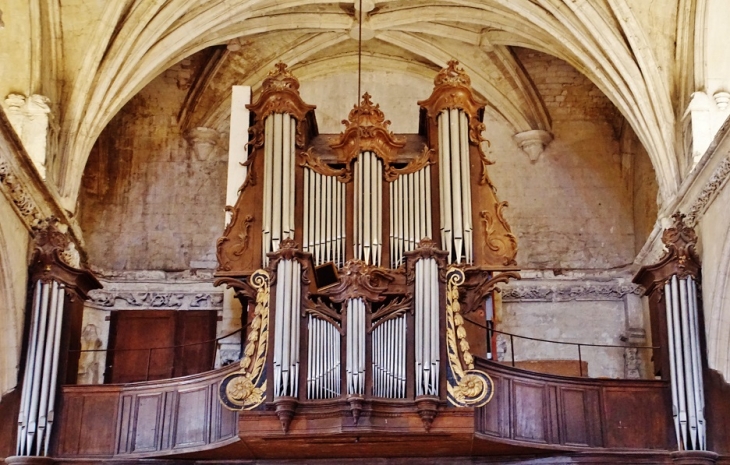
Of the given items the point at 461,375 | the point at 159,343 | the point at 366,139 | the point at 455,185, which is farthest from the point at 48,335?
the point at 455,185

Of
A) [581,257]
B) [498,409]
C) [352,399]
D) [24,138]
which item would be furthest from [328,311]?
[581,257]

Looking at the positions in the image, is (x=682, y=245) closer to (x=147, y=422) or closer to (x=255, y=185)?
(x=255, y=185)

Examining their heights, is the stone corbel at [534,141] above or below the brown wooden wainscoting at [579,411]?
above

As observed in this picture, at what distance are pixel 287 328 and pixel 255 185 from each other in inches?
129

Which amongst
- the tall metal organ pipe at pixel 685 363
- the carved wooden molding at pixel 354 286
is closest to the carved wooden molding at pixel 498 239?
the tall metal organ pipe at pixel 685 363

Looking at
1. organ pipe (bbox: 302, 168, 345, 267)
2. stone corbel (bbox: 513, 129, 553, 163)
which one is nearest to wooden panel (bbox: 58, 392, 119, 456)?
organ pipe (bbox: 302, 168, 345, 267)

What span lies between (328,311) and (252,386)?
1.13 metres

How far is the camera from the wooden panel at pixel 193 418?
14.6m

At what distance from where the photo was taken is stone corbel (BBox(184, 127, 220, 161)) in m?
20.5

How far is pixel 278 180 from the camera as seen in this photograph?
16.3 metres

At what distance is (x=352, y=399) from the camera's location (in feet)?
43.7

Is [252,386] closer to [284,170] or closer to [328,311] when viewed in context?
[328,311]

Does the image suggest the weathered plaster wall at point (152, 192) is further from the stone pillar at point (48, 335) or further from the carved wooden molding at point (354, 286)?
the carved wooden molding at point (354, 286)

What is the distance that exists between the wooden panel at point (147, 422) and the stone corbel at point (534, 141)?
8.02 meters
